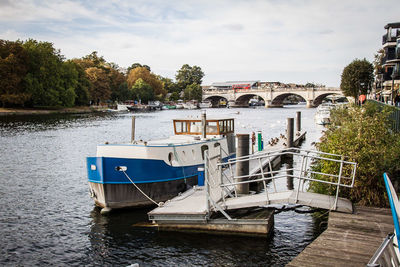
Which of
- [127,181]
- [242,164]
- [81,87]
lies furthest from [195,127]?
[81,87]

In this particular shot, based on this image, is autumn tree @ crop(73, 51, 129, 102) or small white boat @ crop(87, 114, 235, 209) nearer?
small white boat @ crop(87, 114, 235, 209)

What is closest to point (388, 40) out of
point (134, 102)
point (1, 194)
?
point (1, 194)

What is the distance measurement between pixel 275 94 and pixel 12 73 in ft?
305

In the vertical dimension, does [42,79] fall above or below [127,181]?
above

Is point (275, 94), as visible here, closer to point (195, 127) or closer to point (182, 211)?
point (195, 127)

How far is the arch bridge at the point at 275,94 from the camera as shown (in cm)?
12591

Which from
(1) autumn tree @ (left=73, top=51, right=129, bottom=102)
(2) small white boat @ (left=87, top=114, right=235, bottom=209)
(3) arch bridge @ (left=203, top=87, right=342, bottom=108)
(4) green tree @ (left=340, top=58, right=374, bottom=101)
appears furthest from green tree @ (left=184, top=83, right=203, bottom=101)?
(2) small white boat @ (left=87, top=114, right=235, bottom=209)

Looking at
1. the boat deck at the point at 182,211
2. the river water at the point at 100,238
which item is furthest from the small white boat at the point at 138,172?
the boat deck at the point at 182,211

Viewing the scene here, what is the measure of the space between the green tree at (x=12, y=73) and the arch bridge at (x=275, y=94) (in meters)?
87.9

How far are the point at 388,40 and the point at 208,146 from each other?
51991 millimetres

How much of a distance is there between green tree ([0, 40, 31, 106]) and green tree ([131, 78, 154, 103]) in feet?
185

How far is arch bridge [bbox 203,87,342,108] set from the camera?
126m

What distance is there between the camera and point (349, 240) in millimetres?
8773

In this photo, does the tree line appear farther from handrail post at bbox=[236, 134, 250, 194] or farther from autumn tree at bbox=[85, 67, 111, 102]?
handrail post at bbox=[236, 134, 250, 194]
